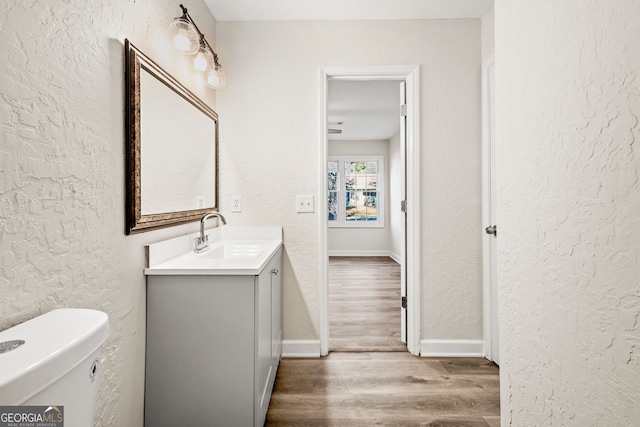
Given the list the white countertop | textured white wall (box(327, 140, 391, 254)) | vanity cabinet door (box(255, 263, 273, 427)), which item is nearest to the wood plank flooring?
vanity cabinet door (box(255, 263, 273, 427))

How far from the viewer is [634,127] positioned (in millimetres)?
600

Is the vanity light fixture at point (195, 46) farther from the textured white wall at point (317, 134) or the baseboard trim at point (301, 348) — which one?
the baseboard trim at point (301, 348)

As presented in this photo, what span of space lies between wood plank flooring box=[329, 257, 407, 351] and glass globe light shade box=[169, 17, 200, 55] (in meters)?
2.13

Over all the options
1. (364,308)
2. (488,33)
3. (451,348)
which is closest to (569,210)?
(451,348)

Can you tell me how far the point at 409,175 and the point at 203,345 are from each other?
171 cm

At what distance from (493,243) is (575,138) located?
1.70m

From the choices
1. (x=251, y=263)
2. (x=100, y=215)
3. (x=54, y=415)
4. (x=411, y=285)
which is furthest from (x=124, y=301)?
(x=411, y=285)

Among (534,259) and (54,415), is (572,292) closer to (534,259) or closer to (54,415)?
(534,259)

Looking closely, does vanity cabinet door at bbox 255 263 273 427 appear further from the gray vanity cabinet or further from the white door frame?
the white door frame

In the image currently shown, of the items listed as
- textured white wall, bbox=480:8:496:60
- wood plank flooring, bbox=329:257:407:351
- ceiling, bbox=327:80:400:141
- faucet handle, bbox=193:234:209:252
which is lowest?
wood plank flooring, bbox=329:257:407:351

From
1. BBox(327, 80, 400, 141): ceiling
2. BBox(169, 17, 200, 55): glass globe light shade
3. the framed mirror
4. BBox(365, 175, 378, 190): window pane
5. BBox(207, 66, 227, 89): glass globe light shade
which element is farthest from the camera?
BBox(365, 175, 378, 190): window pane

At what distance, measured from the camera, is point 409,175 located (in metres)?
2.39

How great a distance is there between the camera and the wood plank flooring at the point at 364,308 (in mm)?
2578

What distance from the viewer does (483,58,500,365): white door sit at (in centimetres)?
225
